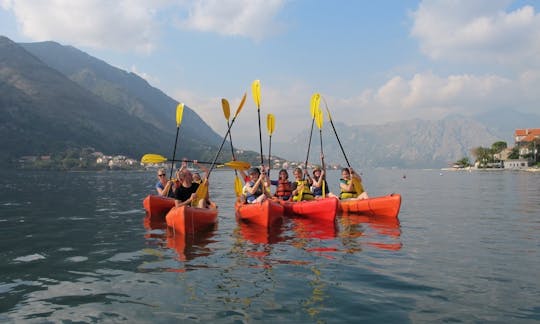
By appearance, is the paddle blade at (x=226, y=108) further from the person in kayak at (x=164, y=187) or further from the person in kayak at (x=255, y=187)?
the person in kayak at (x=255, y=187)

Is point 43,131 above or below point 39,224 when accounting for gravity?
above

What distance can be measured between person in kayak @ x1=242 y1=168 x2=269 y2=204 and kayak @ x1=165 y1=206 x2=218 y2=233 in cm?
229

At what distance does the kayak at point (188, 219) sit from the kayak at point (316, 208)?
441 cm

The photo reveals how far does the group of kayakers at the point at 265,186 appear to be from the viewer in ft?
48.5

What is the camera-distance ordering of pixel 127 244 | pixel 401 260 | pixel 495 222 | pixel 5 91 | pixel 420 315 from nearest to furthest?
pixel 420 315
pixel 401 260
pixel 127 244
pixel 495 222
pixel 5 91

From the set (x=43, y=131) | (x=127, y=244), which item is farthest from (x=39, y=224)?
(x=43, y=131)

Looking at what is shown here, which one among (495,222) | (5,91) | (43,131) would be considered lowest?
(495,222)

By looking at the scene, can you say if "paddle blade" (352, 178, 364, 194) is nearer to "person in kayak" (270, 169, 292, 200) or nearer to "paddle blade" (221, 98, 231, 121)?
"person in kayak" (270, 169, 292, 200)

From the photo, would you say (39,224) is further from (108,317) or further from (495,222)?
(495,222)

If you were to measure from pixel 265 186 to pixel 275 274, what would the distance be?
7.68 metres

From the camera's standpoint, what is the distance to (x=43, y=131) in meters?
152

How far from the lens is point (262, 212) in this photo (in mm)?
14750

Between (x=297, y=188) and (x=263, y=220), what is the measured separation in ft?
14.7

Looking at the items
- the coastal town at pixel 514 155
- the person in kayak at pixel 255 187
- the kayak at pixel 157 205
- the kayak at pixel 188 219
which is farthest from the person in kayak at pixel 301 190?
the coastal town at pixel 514 155
